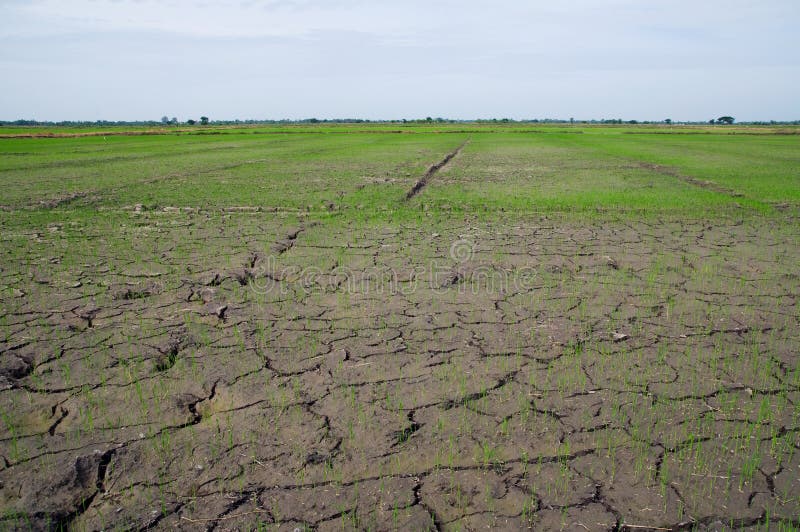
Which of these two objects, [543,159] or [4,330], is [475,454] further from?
[543,159]

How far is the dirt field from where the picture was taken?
2.11 meters

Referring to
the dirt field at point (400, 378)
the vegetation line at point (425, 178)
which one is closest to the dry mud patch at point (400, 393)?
the dirt field at point (400, 378)

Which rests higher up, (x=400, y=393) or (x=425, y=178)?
(x=425, y=178)

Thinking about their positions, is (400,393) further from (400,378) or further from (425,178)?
(425,178)

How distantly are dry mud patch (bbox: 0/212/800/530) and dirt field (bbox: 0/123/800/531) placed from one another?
0.05 ft

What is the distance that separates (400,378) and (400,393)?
0.17 metres

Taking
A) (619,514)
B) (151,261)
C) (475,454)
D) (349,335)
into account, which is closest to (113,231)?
(151,261)

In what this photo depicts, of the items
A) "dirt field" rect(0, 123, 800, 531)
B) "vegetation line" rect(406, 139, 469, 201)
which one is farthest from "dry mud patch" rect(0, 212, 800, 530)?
"vegetation line" rect(406, 139, 469, 201)

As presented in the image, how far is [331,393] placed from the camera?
2914 millimetres

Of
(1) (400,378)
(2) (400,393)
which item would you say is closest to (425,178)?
(1) (400,378)

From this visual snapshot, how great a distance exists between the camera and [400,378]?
307 centimetres

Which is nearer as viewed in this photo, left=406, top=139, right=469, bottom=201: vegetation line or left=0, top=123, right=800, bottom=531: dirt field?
left=0, top=123, right=800, bottom=531: dirt field

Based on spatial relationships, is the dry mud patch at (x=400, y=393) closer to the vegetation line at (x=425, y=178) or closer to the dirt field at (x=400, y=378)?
the dirt field at (x=400, y=378)

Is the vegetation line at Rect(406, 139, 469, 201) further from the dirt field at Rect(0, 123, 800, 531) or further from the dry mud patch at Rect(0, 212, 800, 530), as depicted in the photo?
the dry mud patch at Rect(0, 212, 800, 530)
